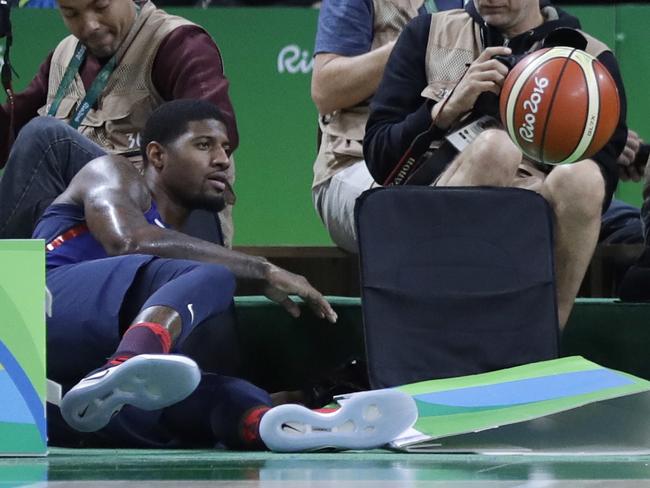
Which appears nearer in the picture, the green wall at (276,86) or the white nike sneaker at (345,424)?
the white nike sneaker at (345,424)

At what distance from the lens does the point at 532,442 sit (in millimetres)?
3412

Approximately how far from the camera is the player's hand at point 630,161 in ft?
14.6

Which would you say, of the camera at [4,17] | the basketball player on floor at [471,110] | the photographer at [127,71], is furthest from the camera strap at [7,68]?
the basketball player on floor at [471,110]

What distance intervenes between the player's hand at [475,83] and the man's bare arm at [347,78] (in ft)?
1.74

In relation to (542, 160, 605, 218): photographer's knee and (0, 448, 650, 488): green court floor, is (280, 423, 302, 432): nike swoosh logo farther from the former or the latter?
(542, 160, 605, 218): photographer's knee

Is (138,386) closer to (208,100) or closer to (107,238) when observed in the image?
(107,238)

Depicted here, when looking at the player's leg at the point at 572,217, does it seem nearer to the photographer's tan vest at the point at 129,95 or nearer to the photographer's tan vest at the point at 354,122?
the photographer's tan vest at the point at 354,122

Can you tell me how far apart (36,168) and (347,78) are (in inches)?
41.2

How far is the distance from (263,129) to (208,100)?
3.94 feet

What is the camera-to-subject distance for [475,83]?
157 inches

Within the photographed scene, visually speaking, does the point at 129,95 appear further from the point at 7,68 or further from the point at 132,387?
the point at 132,387

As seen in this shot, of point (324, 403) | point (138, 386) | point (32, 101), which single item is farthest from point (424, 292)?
point (32, 101)

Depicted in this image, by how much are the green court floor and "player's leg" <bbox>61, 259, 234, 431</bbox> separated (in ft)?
0.44

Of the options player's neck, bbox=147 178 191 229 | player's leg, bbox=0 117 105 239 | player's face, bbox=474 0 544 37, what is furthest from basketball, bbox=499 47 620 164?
player's leg, bbox=0 117 105 239
